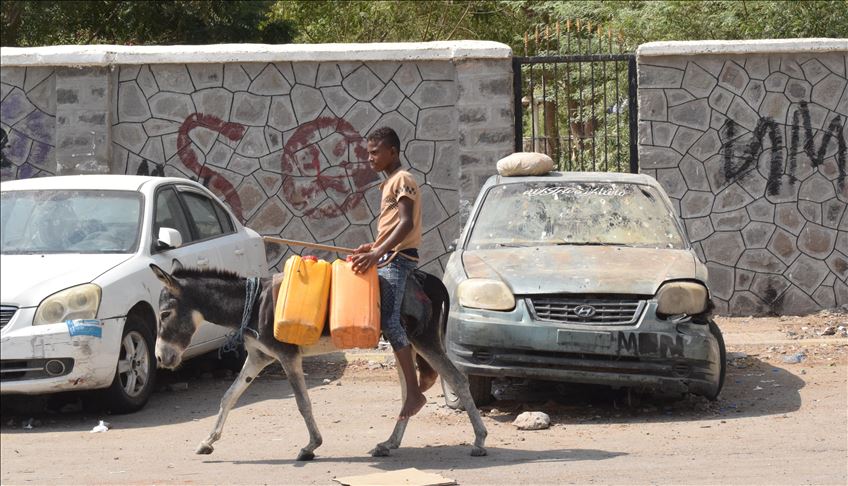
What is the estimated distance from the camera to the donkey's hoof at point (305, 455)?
21.6 feet

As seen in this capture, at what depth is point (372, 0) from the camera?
2370 cm

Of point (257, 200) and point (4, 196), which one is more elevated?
point (4, 196)

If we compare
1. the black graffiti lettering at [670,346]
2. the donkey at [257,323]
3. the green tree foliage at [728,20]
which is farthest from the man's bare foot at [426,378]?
the green tree foliage at [728,20]

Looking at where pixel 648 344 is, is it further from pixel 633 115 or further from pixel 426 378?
pixel 633 115

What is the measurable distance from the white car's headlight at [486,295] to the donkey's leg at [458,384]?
116cm

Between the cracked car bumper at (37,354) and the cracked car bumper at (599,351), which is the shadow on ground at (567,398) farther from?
the cracked car bumper at (37,354)

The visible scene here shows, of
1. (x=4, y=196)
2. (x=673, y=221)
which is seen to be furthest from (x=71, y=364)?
(x=673, y=221)

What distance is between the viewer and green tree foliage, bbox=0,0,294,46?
62.4ft

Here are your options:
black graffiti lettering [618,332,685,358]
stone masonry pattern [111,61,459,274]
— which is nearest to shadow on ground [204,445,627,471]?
black graffiti lettering [618,332,685,358]

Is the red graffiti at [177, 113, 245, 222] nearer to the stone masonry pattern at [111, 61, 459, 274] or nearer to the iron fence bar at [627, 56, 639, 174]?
the stone masonry pattern at [111, 61, 459, 274]

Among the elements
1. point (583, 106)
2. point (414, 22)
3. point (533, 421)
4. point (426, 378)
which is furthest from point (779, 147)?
point (414, 22)

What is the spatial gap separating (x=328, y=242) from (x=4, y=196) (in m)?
9.86

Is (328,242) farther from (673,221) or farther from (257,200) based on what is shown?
(673,221)

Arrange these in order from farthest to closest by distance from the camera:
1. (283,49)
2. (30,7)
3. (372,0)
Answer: (372,0), (30,7), (283,49)
